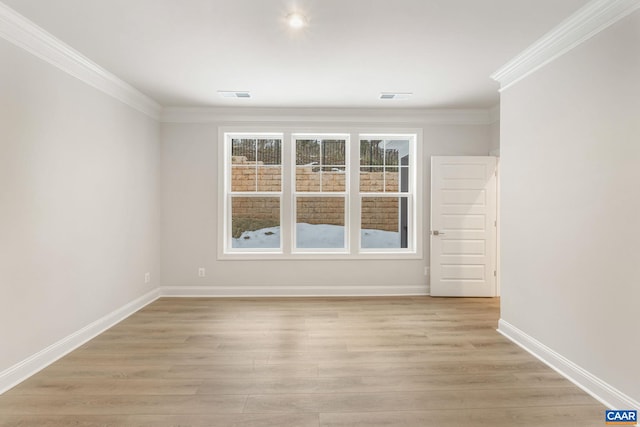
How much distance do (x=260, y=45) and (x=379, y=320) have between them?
10.1 ft

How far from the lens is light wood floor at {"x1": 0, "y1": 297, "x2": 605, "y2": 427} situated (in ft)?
7.03

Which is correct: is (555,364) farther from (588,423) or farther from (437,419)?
(437,419)

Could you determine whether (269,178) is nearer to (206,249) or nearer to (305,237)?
(305,237)

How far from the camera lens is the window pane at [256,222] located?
513cm

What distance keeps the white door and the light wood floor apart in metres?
0.99

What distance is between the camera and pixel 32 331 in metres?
2.69

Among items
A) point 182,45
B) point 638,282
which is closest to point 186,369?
point 182,45

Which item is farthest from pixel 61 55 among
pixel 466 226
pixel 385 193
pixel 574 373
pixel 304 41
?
pixel 466 226

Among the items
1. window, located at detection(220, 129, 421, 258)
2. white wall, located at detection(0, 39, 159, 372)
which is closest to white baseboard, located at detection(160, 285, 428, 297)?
window, located at detection(220, 129, 421, 258)

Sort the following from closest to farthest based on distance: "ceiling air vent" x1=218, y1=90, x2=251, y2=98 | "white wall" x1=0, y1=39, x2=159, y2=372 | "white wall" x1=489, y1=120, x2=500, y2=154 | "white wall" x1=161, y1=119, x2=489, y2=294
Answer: "white wall" x1=0, y1=39, x2=159, y2=372
"ceiling air vent" x1=218, y1=90, x2=251, y2=98
"white wall" x1=489, y1=120, x2=500, y2=154
"white wall" x1=161, y1=119, x2=489, y2=294

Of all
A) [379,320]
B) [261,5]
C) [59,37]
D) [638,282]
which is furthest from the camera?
[379,320]

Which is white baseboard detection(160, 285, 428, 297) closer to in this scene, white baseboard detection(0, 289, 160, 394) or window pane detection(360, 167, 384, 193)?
white baseboard detection(0, 289, 160, 394)

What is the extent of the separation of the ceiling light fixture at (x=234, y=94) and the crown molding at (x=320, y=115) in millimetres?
543

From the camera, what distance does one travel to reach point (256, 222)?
16.9ft
